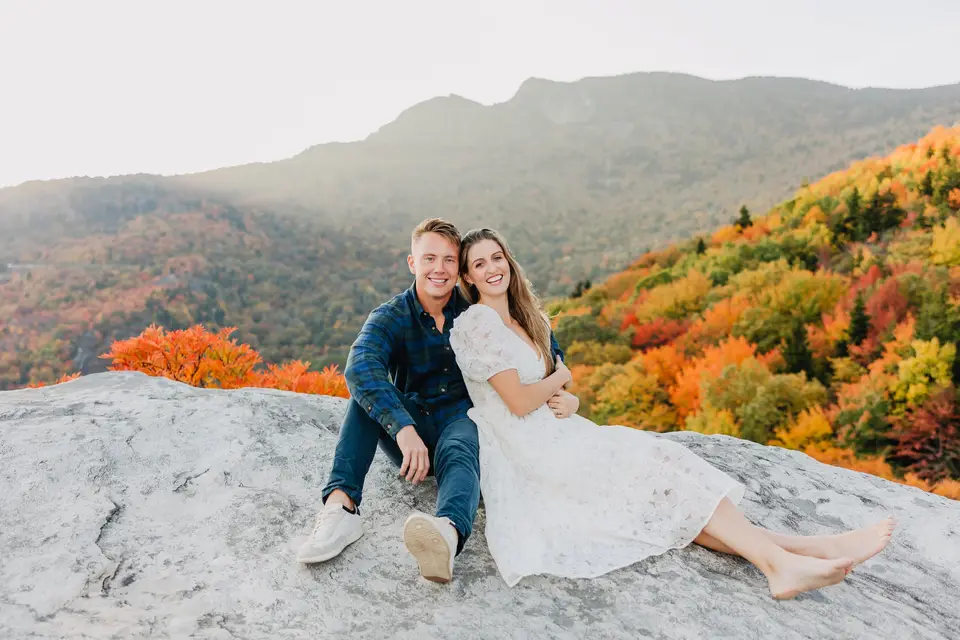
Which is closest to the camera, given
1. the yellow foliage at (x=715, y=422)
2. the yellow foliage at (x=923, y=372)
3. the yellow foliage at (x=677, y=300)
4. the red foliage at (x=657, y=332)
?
the yellow foliage at (x=923, y=372)

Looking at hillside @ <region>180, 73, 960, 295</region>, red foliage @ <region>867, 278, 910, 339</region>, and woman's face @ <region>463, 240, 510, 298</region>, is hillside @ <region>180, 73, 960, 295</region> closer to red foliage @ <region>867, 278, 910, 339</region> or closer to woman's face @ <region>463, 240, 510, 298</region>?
red foliage @ <region>867, 278, 910, 339</region>

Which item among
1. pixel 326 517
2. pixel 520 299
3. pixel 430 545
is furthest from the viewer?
pixel 520 299

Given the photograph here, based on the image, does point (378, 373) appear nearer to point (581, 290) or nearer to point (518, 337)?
point (518, 337)

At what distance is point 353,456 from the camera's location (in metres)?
2.41

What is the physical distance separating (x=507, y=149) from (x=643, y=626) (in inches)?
3676

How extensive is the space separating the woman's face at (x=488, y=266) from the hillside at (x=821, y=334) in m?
10.0

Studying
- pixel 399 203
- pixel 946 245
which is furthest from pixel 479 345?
pixel 399 203

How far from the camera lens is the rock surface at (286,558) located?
6.01ft

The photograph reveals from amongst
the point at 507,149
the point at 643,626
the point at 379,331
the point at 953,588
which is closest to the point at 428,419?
the point at 379,331

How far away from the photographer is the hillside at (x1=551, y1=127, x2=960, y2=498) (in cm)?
1201

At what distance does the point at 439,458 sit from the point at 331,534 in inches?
20.4

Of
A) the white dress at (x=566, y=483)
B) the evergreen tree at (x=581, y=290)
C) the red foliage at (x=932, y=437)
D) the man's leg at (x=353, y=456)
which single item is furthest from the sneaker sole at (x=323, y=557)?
the evergreen tree at (x=581, y=290)

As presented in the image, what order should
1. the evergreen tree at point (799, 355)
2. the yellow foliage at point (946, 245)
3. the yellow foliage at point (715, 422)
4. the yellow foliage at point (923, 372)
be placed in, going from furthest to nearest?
the yellow foliage at point (946, 245), the evergreen tree at point (799, 355), the yellow foliage at point (715, 422), the yellow foliage at point (923, 372)

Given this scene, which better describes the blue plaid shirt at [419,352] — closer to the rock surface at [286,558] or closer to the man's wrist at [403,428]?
the man's wrist at [403,428]
